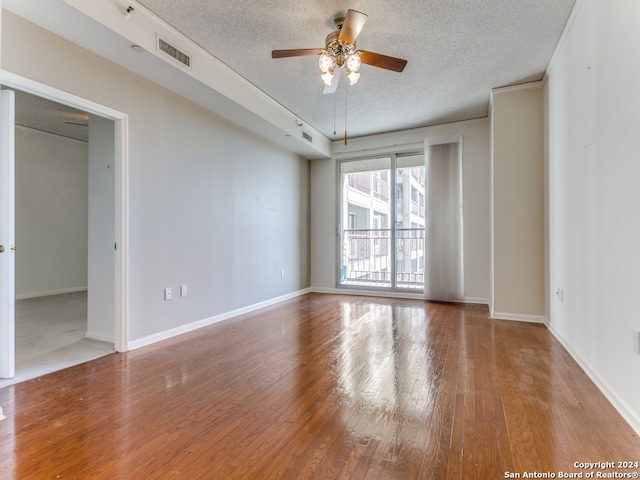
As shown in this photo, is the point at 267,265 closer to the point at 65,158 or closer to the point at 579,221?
the point at 579,221

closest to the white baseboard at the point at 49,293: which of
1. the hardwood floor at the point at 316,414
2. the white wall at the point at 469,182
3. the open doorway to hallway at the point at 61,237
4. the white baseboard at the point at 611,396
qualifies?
the open doorway to hallway at the point at 61,237

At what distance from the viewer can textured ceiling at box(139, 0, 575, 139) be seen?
2.53 metres

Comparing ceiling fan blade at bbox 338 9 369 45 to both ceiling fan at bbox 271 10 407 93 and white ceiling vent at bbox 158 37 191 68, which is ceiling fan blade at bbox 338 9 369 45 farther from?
white ceiling vent at bbox 158 37 191 68

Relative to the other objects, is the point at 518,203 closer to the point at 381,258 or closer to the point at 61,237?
the point at 381,258

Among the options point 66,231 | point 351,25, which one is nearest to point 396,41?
point 351,25

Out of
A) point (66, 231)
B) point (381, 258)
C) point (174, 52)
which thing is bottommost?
point (381, 258)

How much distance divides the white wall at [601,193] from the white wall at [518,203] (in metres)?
0.66

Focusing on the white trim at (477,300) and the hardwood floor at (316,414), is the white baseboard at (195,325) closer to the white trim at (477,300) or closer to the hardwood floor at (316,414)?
the hardwood floor at (316,414)

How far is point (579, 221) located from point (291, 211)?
4089mm

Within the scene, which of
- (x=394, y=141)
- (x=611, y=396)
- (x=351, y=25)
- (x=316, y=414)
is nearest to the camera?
(x=316, y=414)

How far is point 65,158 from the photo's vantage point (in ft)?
19.5

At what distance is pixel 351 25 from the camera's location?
7.76ft

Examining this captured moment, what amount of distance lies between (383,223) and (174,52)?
4107 millimetres

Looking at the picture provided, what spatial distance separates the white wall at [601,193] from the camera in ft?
5.82
